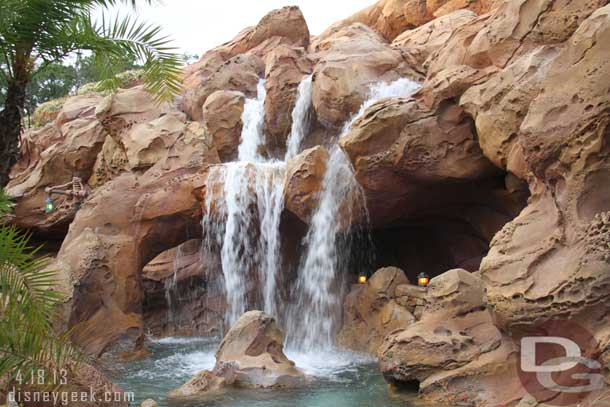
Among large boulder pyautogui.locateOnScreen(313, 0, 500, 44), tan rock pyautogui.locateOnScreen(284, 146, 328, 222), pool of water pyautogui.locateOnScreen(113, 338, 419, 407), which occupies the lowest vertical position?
pool of water pyautogui.locateOnScreen(113, 338, 419, 407)

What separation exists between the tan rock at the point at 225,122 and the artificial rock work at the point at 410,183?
1.6 inches

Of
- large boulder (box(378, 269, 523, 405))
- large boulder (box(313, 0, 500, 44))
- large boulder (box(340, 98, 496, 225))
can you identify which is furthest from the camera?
large boulder (box(313, 0, 500, 44))

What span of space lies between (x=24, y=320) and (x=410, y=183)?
8610mm

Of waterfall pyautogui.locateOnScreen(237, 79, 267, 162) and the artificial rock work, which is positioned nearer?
the artificial rock work

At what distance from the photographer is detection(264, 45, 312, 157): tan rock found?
1623cm

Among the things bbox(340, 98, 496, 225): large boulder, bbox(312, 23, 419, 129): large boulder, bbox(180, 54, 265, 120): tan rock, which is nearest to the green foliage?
bbox(340, 98, 496, 225): large boulder

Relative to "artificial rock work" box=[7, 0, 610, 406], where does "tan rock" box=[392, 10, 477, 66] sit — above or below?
above

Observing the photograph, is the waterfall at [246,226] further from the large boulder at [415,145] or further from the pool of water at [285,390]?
the large boulder at [415,145]

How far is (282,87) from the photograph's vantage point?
16.2 metres

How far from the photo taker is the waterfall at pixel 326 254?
12750mm

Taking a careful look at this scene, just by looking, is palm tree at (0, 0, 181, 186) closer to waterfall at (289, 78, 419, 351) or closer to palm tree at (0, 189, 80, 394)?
palm tree at (0, 189, 80, 394)

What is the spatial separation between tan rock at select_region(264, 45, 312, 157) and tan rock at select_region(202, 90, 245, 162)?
1031 mm

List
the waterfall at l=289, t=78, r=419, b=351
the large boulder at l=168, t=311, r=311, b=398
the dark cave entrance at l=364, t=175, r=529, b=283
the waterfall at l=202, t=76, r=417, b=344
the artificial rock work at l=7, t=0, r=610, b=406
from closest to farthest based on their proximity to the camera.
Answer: the artificial rock work at l=7, t=0, r=610, b=406
the large boulder at l=168, t=311, r=311, b=398
the dark cave entrance at l=364, t=175, r=529, b=283
the waterfall at l=289, t=78, r=419, b=351
the waterfall at l=202, t=76, r=417, b=344

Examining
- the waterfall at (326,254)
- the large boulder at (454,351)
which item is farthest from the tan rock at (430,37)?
the large boulder at (454,351)
